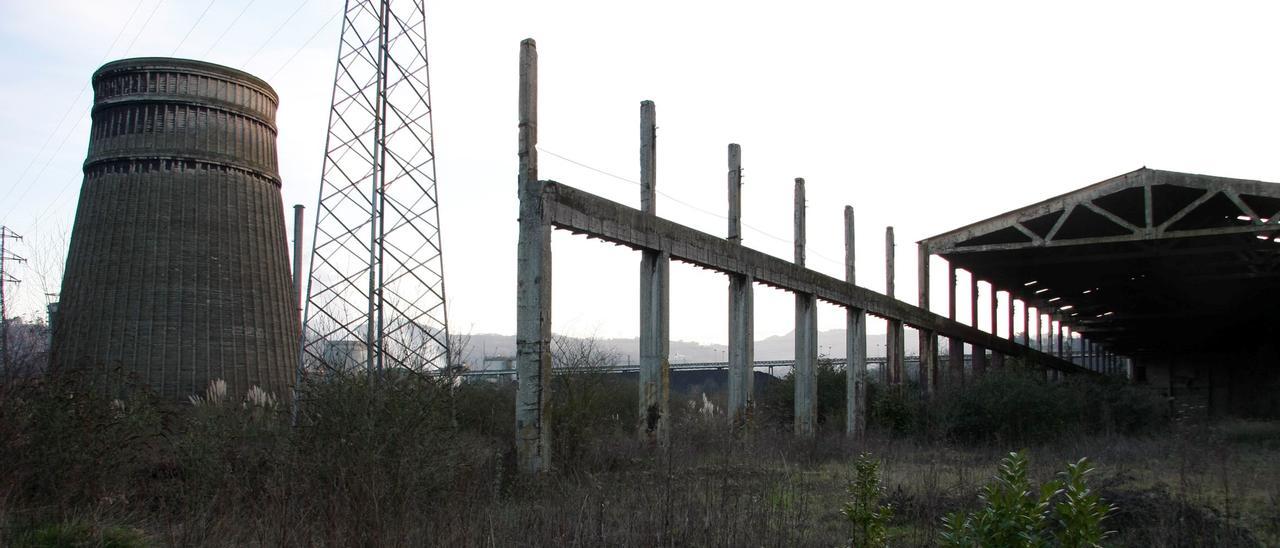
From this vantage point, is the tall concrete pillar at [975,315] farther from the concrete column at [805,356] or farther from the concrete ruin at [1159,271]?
the concrete column at [805,356]

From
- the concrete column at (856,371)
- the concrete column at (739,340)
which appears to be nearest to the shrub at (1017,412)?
the concrete column at (856,371)

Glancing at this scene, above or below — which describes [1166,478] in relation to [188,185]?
below

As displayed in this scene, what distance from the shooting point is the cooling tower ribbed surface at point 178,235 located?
25719 mm

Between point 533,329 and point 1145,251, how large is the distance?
19.9 metres

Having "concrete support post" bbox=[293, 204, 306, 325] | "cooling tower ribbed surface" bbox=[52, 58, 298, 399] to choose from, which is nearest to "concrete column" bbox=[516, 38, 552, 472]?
"cooling tower ribbed surface" bbox=[52, 58, 298, 399]

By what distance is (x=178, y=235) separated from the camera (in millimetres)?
26562

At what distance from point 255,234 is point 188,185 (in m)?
2.32

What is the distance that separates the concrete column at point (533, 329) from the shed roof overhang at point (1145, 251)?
1499 centimetres

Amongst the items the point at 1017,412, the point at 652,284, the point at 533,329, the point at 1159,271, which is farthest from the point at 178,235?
the point at 1159,271

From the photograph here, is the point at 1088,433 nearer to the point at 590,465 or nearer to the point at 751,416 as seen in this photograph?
the point at 751,416

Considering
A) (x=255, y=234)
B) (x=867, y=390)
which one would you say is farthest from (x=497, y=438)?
(x=255, y=234)

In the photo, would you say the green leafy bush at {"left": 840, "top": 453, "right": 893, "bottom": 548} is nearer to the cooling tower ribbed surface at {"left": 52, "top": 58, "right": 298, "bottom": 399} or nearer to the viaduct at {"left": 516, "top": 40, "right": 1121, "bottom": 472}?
the viaduct at {"left": 516, "top": 40, "right": 1121, "bottom": 472}

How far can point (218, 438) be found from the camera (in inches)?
359

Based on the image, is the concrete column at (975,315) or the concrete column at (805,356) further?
the concrete column at (975,315)
